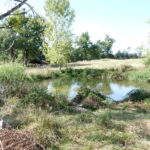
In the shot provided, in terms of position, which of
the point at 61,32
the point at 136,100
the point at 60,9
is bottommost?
the point at 136,100

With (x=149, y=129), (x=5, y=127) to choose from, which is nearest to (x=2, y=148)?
(x=5, y=127)

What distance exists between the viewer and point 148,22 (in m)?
19.5

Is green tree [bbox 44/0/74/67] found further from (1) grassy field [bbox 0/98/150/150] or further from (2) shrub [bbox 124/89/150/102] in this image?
(1) grassy field [bbox 0/98/150/150]

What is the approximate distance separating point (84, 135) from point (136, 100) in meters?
6.42

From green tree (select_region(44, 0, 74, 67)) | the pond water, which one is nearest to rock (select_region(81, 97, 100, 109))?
the pond water

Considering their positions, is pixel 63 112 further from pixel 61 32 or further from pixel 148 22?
pixel 61 32

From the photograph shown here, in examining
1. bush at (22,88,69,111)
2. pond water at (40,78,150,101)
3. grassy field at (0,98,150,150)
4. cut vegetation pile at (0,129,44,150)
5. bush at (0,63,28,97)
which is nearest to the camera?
cut vegetation pile at (0,129,44,150)

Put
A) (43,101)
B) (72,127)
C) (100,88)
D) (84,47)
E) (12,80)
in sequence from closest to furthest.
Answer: (72,127) → (43,101) → (12,80) → (100,88) → (84,47)

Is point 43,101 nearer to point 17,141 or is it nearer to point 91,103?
point 91,103

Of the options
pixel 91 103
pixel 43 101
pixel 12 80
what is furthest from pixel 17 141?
pixel 91 103

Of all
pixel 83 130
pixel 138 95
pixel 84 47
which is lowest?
pixel 138 95

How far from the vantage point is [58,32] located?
79.8ft

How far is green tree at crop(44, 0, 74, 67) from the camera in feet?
76.5

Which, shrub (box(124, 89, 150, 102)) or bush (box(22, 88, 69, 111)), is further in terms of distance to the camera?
shrub (box(124, 89, 150, 102))
